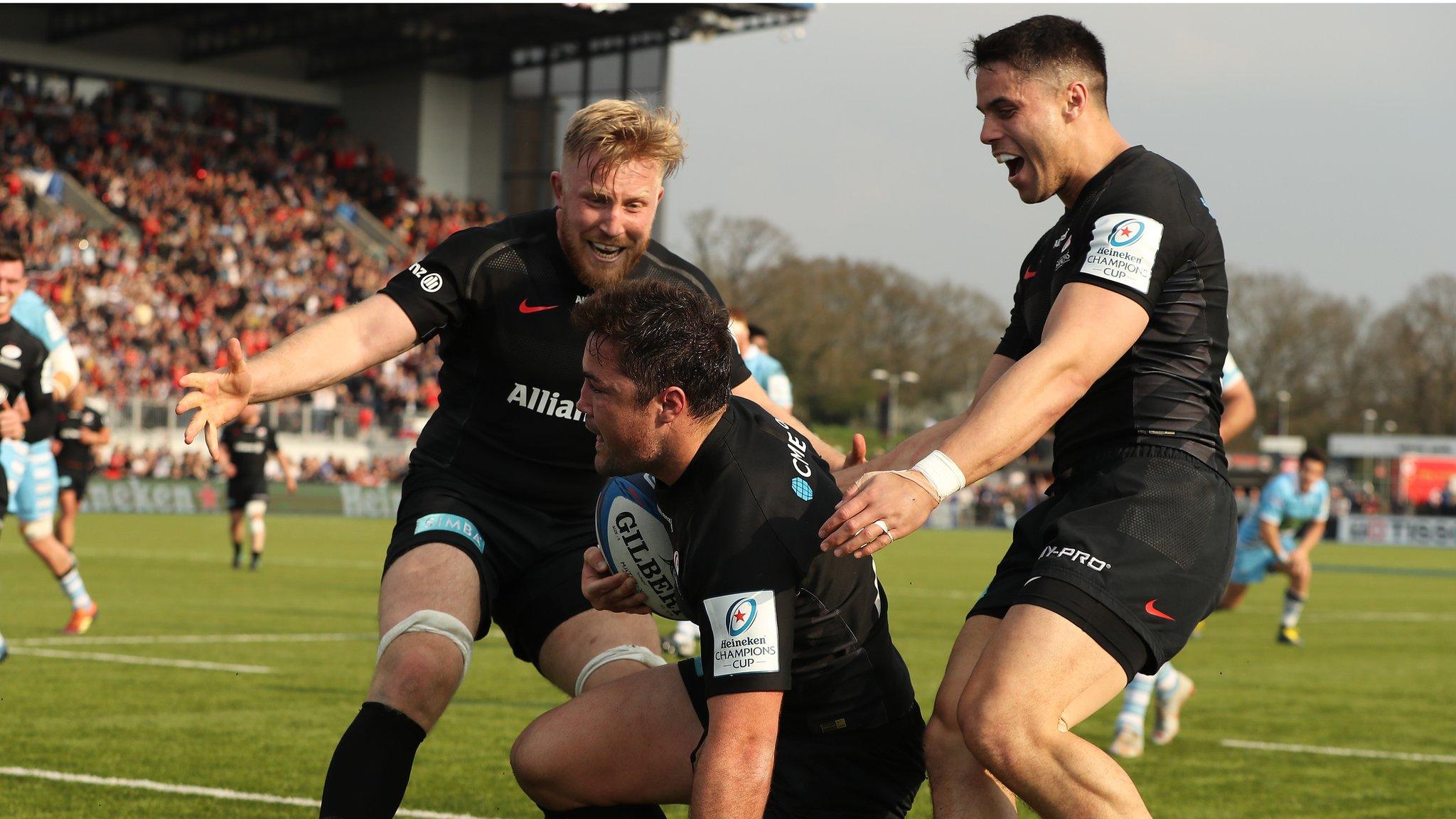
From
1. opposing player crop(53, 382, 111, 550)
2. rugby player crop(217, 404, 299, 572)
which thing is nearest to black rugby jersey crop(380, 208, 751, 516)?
opposing player crop(53, 382, 111, 550)

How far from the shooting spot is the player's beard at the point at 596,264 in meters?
5.06

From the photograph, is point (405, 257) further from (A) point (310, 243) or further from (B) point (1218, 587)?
(B) point (1218, 587)

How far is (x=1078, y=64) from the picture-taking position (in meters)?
4.38

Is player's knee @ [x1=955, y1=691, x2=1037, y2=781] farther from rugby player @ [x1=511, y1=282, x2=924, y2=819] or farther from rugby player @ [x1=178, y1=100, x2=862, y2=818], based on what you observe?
rugby player @ [x1=178, y1=100, x2=862, y2=818]

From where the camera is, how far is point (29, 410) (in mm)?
10211

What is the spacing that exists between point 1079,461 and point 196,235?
40033 mm

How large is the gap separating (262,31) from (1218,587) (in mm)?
49004

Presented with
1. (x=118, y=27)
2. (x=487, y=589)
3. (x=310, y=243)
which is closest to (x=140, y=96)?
(x=118, y=27)

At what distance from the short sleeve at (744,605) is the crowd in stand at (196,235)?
32398 mm

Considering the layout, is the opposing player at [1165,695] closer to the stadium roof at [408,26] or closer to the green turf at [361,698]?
the green turf at [361,698]

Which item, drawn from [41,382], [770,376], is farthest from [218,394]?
[770,376]

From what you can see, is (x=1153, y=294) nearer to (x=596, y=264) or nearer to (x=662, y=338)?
(x=662, y=338)

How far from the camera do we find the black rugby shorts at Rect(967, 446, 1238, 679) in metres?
4.02

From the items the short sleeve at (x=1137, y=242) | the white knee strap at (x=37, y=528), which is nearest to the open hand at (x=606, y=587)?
the short sleeve at (x=1137, y=242)
